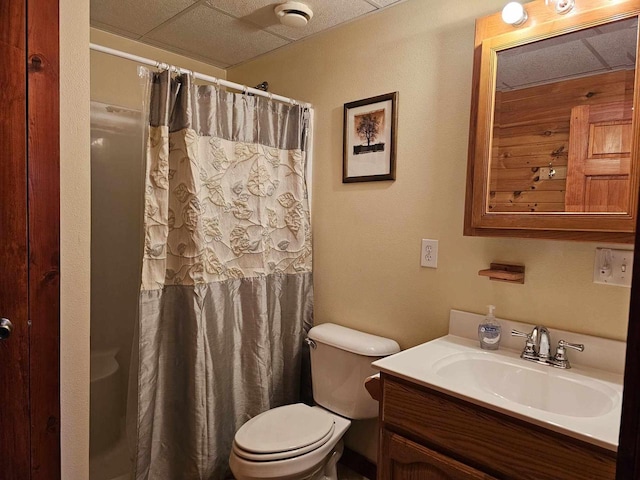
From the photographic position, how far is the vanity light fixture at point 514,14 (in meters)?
1.34

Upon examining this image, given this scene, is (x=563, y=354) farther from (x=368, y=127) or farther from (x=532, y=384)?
(x=368, y=127)

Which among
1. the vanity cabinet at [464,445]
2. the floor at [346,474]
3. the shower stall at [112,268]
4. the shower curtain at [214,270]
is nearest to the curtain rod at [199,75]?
the shower curtain at [214,270]

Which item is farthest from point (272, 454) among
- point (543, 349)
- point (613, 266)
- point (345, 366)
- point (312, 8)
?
point (312, 8)

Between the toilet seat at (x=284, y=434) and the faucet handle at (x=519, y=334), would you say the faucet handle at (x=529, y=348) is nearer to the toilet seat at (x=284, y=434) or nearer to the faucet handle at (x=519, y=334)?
the faucet handle at (x=519, y=334)

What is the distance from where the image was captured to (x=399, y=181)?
1.86 m

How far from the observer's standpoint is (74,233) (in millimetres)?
1309

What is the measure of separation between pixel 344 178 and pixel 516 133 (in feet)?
2.85

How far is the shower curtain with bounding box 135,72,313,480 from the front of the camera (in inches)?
66.5

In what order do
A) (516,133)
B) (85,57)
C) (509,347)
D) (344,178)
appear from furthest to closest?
(344,178)
(509,347)
(516,133)
(85,57)

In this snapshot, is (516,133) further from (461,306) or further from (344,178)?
(344,178)

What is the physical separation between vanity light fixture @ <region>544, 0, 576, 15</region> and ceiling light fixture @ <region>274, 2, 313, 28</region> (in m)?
1.01

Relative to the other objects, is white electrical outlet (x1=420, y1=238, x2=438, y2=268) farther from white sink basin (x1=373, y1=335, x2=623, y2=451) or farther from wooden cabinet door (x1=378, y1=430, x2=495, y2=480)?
wooden cabinet door (x1=378, y1=430, x2=495, y2=480)

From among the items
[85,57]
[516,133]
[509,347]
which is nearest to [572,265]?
[509,347]

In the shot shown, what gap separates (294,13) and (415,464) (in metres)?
1.87
